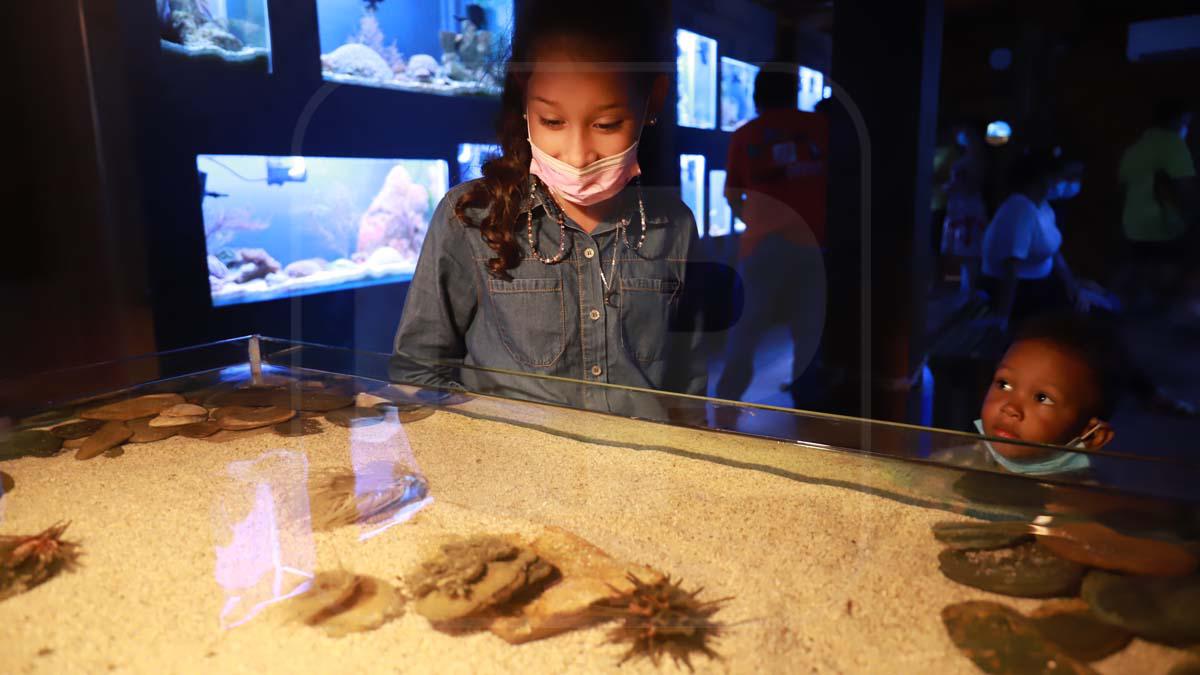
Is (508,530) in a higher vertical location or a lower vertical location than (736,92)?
lower

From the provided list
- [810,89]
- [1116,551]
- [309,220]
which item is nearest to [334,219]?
[309,220]

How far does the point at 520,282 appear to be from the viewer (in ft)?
5.30

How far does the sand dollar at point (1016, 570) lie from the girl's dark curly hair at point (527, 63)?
1083mm

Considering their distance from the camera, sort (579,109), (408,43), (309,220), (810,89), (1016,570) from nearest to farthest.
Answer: (1016,570) < (579,109) < (810,89) < (309,220) < (408,43)

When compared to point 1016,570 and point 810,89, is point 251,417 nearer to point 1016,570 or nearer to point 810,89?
point 1016,570

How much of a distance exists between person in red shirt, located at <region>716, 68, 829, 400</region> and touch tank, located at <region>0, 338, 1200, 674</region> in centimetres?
108

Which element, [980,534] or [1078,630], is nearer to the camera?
[1078,630]

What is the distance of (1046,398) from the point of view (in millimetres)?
1325

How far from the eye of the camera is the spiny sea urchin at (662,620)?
66cm

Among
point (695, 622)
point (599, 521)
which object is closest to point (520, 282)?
point (599, 521)

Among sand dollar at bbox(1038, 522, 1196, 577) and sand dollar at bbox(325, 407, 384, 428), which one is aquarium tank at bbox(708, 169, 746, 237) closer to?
sand dollar at bbox(325, 407, 384, 428)

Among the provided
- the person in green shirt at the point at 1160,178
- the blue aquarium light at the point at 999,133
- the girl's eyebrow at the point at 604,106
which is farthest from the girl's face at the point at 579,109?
the person in green shirt at the point at 1160,178

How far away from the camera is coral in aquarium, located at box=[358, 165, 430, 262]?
314 cm

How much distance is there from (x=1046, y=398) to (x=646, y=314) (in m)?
0.79
